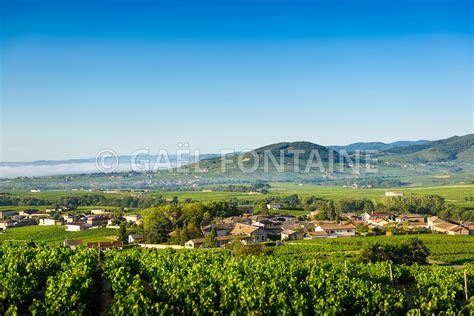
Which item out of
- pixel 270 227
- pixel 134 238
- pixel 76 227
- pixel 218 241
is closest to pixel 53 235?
pixel 76 227

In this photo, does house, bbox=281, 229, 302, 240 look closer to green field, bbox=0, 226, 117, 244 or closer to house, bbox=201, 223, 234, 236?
house, bbox=201, 223, 234, 236

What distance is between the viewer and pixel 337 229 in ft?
207

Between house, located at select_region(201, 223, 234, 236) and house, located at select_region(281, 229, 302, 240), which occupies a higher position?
house, located at select_region(201, 223, 234, 236)

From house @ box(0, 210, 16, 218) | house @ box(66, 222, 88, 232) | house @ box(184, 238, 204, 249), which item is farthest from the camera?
house @ box(0, 210, 16, 218)

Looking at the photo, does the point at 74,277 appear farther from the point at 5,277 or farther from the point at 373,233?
the point at 373,233

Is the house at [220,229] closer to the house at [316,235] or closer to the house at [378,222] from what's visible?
the house at [316,235]

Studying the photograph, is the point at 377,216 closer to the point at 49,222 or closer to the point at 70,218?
the point at 70,218

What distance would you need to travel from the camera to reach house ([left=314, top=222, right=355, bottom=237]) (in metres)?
62.6

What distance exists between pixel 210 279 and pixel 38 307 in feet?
24.1

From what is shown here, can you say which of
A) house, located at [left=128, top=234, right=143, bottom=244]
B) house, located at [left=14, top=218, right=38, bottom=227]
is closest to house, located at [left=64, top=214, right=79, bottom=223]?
house, located at [left=14, top=218, right=38, bottom=227]

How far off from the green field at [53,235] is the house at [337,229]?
27.1 m

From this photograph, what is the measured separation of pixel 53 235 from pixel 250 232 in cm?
2806

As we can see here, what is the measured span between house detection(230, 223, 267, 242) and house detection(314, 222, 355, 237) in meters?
8.02

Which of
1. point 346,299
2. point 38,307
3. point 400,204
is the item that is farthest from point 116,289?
point 400,204
